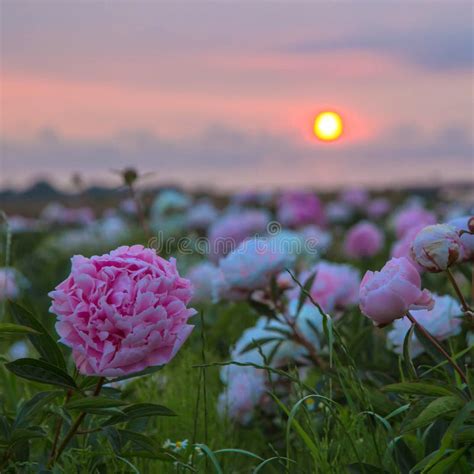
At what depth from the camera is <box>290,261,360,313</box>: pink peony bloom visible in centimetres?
252

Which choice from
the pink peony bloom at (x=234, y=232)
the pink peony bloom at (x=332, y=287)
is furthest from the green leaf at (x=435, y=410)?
the pink peony bloom at (x=234, y=232)

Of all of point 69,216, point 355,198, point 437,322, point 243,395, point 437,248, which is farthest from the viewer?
point 69,216

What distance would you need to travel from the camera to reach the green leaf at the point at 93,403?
123 cm

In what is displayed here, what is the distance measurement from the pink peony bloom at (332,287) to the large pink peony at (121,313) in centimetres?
126

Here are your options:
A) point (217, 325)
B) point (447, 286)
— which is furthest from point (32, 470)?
point (447, 286)

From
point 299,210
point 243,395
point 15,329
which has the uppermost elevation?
point 15,329

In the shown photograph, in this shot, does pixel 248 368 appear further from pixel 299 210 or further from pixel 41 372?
pixel 299 210

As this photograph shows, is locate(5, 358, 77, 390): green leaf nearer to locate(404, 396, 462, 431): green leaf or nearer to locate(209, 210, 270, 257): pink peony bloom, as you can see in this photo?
locate(404, 396, 462, 431): green leaf

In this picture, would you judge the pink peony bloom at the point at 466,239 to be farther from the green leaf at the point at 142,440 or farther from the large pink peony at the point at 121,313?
the green leaf at the point at 142,440

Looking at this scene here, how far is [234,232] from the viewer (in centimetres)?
482

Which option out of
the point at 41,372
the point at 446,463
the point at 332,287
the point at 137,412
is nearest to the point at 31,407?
the point at 41,372

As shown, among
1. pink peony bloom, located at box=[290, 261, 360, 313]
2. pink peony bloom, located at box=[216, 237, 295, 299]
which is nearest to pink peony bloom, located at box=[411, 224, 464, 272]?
pink peony bloom, located at box=[216, 237, 295, 299]

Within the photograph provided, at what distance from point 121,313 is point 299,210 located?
496 cm

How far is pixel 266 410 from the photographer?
2174 mm
